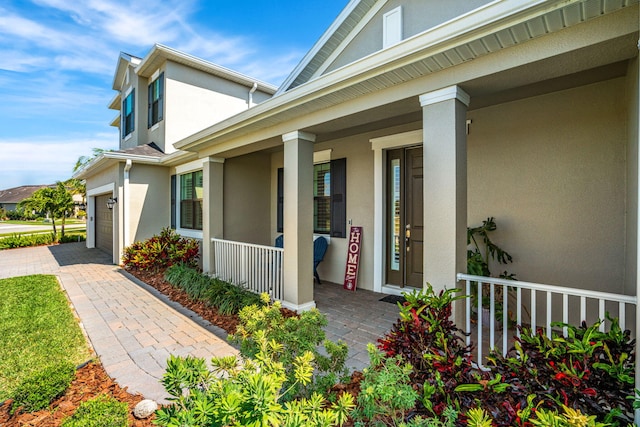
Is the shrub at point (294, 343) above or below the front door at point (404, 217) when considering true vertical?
below

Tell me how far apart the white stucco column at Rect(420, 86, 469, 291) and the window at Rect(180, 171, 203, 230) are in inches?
260

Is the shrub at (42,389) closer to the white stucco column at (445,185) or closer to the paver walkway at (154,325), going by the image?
the paver walkway at (154,325)

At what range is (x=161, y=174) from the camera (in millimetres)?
9000

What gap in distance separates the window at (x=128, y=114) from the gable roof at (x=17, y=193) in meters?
45.6

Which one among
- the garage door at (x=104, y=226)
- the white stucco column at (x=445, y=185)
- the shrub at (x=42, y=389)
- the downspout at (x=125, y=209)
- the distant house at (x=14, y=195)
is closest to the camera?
the shrub at (x=42, y=389)

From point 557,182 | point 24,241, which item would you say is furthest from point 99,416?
point 24,241

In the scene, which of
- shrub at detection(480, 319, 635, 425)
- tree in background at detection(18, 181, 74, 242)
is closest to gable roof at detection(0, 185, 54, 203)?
tree in background at detection(18, 181, 74, 242)

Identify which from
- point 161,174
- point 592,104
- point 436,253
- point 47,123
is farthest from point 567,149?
point 47,123

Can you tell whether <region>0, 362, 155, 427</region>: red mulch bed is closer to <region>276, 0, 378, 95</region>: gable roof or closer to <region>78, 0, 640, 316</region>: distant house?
<region>78, 0, 640, 316</region>: distant house

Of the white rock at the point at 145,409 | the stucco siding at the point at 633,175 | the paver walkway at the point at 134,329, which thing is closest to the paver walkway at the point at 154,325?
the paver walkway at the point at 134,329

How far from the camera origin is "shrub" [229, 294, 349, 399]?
2135 millimetres

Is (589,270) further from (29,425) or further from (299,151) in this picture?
(29,425)

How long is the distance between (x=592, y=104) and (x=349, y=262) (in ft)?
13.6

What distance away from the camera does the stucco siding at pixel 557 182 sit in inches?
→ 130
